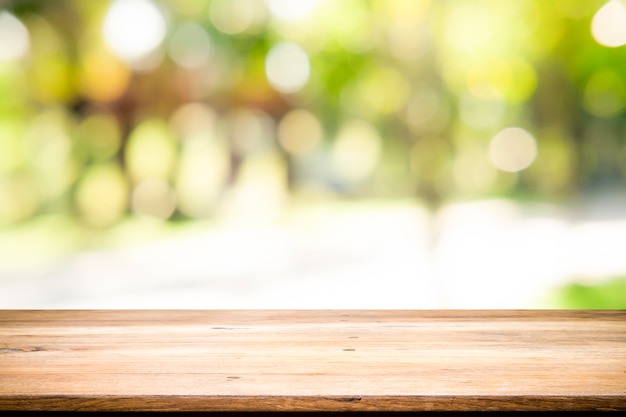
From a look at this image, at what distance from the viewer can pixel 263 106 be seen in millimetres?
2203

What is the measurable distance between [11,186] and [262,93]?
0.93m

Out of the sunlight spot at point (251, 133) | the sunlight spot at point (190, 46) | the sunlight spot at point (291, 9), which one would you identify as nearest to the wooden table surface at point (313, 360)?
the sunlight spot at point (251, 133)

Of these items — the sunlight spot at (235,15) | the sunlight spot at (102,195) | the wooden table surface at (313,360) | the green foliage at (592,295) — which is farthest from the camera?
the green foliage at (592,295)

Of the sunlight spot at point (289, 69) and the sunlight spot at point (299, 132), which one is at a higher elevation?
the sunlight spot at point (289, 69)

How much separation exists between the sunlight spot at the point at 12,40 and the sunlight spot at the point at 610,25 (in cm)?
200

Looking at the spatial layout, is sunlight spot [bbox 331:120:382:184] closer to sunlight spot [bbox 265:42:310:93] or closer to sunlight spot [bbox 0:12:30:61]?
sunlight spot [bbox 265:42:310:93]

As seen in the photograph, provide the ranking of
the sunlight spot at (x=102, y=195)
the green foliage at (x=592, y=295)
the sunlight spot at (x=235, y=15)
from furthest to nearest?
the green foliage at (x=592, y=295), the sunlight spot at (x=102, y=195), the sunlight spot at (x=235, y=15)

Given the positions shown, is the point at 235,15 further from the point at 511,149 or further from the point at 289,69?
the point at 511,149

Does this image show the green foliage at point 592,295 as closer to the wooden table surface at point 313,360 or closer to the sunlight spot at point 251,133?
the wooden table surface at point 313,360

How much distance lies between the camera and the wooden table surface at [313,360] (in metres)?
0.94

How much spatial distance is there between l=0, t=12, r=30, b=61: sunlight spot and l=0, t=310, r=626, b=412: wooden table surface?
1.07 m

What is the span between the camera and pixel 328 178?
224 cm

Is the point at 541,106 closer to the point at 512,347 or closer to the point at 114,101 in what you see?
the point at 512,347

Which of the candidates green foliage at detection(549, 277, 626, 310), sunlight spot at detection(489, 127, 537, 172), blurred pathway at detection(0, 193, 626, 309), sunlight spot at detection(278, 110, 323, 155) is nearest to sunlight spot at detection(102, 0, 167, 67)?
sunlight spot at detection(278, 110, 323, 155)
